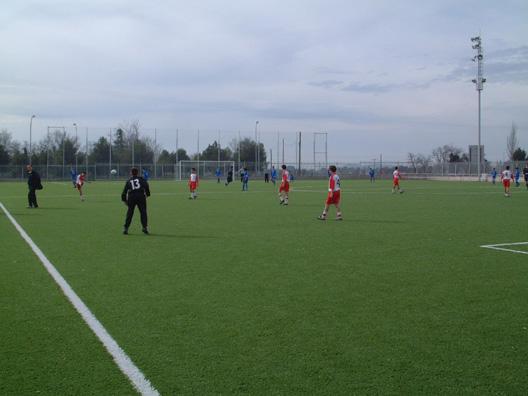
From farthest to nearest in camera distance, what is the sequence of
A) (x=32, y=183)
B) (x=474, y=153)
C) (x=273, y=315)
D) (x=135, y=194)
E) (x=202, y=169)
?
1. (x=202, y=169)
2. (x=474, y=153)
3. (x=32, y=183)
4. (x=135, y=194)
5. (x=273, y=315)

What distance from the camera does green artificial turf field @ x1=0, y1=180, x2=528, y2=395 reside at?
4.33 metres

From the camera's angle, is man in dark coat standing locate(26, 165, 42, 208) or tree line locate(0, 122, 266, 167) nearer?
man in dark coat standing locate(26, 165, 42, 208)

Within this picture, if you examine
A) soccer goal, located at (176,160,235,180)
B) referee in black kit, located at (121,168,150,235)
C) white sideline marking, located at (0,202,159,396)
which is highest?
soccer goal, located at (176,160,235,180)

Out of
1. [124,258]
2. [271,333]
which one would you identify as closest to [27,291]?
[124,258]

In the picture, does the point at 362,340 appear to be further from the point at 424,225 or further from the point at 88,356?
the point at 424,225

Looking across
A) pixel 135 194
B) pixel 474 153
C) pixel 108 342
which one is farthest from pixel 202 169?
pixel 108 342

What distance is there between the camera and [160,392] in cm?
407

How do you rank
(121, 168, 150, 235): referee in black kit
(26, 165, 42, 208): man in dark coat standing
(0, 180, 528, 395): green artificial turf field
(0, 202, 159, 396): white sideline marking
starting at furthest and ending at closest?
(26, 165, 42, 208): man in dark coat standing
(121, 168, 150, 235): referee in black kit
(0, 180, 528, 395): green artificial turf field
(0, 202, 159, 396): white sideline marking

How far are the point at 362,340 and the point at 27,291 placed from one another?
459cm

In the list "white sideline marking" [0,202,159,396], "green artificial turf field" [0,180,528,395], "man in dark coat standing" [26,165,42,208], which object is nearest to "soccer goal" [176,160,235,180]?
"man in dark coat standing" [26,165,42,208]

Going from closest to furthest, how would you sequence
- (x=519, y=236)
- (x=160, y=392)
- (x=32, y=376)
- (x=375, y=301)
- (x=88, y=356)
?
(x=160, y=392) → (x=32, y=376) → (x=88, y=356) → (x=375, y=301) → (x=519, y=236)

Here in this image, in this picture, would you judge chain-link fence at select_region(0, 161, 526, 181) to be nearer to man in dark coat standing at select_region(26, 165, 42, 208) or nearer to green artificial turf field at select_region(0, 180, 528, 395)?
man in dark coat standing at select_region(26, 165, 42, 208)

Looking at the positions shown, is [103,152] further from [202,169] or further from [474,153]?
[474,153]

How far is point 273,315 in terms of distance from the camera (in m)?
6.04
